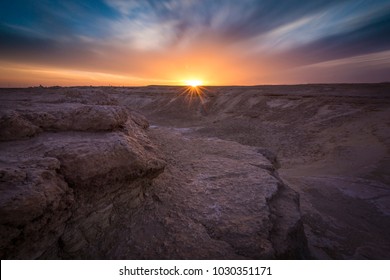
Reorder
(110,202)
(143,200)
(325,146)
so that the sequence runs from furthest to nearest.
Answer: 1. (325,146)
2. (143,200)
3. (110,202)

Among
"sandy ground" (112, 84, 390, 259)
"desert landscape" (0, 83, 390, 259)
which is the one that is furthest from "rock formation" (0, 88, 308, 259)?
"sandy ground" (112, 84, 390, 259)

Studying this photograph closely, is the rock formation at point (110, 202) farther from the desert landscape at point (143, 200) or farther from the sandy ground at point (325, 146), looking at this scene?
the sandy ground at point (325, 146)

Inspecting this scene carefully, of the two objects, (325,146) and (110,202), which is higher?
(110,202)

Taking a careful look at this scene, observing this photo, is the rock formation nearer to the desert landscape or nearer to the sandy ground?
the desert landscape

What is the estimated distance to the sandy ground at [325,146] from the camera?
430cm

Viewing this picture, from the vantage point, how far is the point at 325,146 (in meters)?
11.1

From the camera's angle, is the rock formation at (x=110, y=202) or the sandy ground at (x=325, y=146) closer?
the rock formation at (x=110, y=202)

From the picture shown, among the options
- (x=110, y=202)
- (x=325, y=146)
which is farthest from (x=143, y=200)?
(x=325, y=146)

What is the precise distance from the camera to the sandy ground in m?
4.30

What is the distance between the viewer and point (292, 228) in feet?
9.18

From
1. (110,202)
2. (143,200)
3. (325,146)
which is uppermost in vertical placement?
(110,202)

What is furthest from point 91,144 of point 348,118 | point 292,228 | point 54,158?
point 348,118

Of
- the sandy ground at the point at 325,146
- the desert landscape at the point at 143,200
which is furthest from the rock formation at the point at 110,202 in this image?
the sandy ground at the point at 325,146

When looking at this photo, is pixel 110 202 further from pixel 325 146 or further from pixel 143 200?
pixel 325 146
